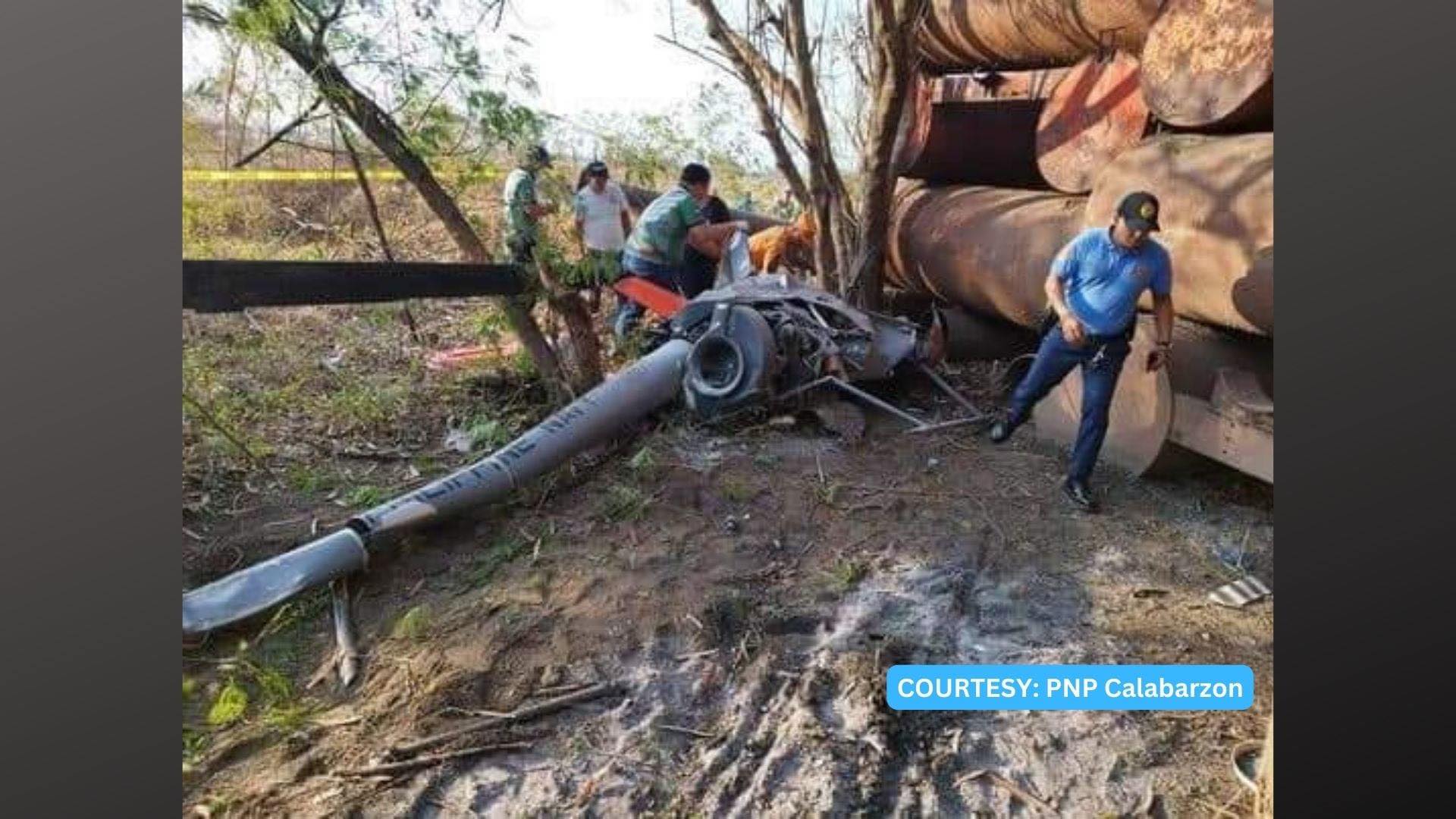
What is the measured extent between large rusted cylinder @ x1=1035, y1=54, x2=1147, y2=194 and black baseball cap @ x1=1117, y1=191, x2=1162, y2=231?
339mm

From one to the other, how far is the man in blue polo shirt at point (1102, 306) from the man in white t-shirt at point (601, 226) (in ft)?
3.64

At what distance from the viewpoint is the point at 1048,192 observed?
286 centimetres

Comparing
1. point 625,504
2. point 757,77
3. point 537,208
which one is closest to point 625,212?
point 537,208

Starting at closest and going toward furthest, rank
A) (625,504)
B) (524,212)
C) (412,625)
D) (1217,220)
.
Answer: (412,625), (1217,220), (625,504), (524,212)

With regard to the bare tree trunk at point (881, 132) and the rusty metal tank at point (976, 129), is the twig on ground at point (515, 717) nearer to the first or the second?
the bare tree trunk at point (881, 132)

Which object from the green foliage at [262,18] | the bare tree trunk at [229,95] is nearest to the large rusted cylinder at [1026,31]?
the green foliage at [262,18]

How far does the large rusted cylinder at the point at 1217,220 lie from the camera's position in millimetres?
2000

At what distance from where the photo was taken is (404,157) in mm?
2311

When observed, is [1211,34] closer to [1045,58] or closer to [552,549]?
[1045,58]

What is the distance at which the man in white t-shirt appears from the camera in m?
2.46

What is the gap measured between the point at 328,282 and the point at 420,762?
100 cm

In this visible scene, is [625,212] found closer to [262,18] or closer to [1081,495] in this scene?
[262,18]

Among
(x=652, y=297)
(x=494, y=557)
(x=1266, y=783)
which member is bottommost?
(x=1266, y=783)
